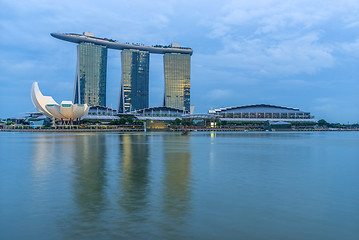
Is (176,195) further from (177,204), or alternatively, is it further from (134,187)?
(134,187)

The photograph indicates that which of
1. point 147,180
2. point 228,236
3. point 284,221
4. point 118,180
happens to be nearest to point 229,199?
point 284,221

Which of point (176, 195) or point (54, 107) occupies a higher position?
point (54, 107)

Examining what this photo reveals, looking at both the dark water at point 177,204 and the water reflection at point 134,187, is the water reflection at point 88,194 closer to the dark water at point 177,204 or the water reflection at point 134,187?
the dark water at point 177,204

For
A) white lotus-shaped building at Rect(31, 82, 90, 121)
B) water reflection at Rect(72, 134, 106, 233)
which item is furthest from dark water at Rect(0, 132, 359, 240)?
white lotus-shaped building at Rect(31, 82, 90, 121)

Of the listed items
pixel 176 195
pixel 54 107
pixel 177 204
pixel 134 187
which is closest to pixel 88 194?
pixel 134 187

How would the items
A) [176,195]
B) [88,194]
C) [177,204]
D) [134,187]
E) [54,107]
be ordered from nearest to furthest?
[177,204] → [176,195] → [88,194] → [134,187] → [54,107]

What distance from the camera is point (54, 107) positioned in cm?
14175

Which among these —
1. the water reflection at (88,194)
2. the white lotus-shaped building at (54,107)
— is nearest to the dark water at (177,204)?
the water reflection at (88,194)

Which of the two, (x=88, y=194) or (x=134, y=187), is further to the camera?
(x=134, y=187)

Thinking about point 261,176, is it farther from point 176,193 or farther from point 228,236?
point 228,236

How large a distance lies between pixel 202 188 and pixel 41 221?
8518 millimetres

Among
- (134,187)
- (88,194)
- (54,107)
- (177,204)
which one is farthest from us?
(54,107)

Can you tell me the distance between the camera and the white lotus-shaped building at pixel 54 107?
141250mm

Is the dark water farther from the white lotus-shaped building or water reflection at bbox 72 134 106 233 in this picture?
the white lotus-shaped building
